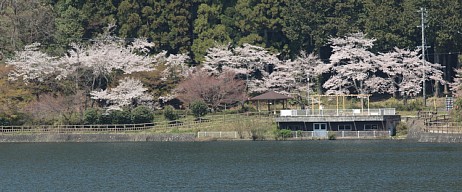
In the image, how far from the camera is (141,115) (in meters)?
73.9

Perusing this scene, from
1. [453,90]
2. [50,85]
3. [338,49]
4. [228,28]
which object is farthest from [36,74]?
[453,90]

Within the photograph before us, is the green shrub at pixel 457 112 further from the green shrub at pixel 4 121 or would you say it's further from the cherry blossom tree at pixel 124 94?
the green shrub at pixel 4 121

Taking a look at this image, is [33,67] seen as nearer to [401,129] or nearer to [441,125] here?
[401,129]

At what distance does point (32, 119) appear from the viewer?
76.9 metres

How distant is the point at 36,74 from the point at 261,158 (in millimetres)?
27972

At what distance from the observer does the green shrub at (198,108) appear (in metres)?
74.0

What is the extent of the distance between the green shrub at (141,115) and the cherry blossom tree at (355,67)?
15.8 metres

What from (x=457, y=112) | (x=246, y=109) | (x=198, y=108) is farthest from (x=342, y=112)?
(x=246, y=109)

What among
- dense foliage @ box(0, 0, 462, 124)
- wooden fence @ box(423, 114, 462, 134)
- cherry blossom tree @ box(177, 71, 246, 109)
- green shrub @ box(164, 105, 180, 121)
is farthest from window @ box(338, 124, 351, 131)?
green shrub @ box(164, 105, 180, 121)

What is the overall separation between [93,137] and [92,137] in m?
0.07

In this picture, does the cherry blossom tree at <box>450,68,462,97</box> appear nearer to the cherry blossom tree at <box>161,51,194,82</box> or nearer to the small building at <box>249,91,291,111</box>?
the small building at <box>249,91,291,111</box>

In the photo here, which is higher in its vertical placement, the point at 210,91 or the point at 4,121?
the point at 210,91

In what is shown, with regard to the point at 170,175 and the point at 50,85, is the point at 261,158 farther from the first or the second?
the point at 50,85

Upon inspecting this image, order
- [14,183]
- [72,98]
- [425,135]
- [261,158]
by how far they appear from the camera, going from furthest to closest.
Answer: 1. [72,98]
2. [425,135]
3. [261,158]
4. [14,183]
